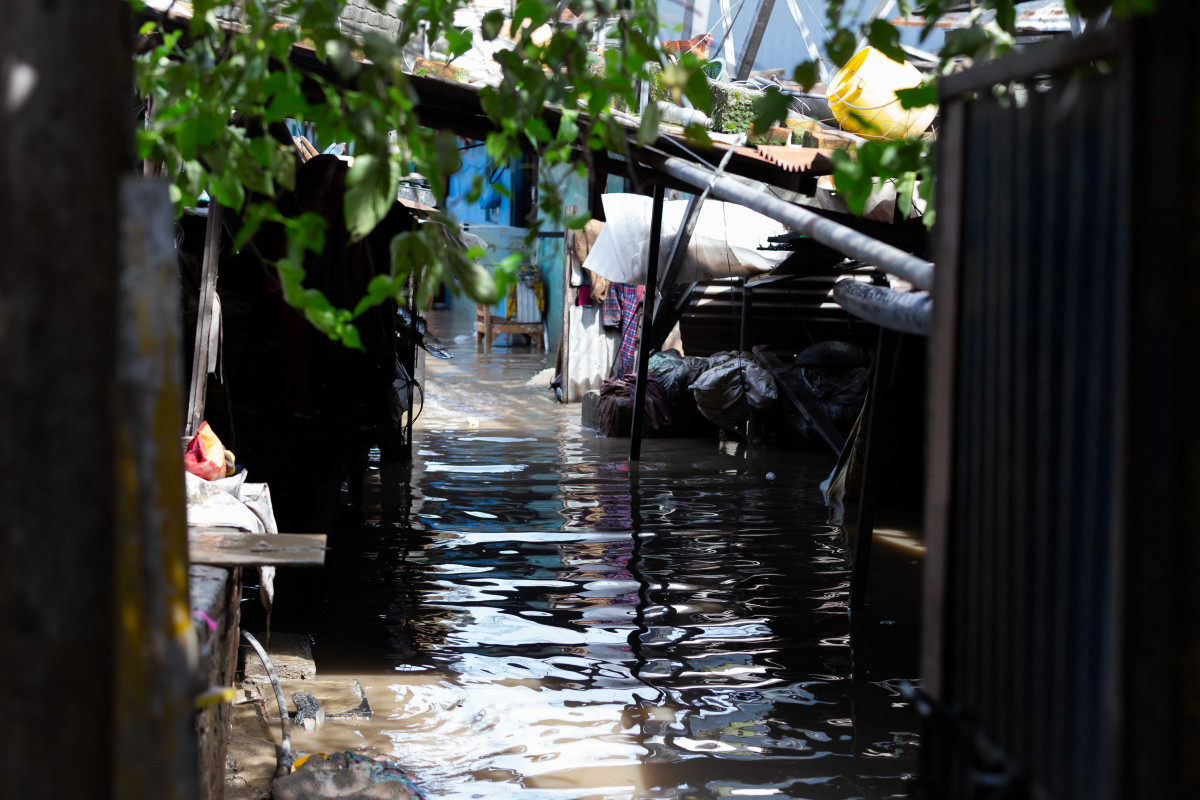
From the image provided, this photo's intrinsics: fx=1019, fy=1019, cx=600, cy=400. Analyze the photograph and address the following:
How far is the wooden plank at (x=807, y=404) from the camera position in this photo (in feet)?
33.3

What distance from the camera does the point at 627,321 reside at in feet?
48.2

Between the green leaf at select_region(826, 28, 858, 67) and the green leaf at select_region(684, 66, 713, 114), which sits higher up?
the green leaf at select_region(826, 28, 858, 67)

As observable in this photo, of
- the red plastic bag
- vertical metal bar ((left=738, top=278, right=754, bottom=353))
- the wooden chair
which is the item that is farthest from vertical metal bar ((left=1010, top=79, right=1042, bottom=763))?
the wooden chair

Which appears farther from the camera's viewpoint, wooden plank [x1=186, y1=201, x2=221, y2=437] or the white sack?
the white sack

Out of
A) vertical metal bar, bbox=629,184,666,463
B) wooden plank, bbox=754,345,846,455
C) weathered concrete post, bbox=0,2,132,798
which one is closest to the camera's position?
weathered concrete post, bbox=0,2,132,798

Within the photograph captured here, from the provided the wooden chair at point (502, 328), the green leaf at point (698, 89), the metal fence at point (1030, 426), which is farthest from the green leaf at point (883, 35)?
the wooden chair at point (502, 328)

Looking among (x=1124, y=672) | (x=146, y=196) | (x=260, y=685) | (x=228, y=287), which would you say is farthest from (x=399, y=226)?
(x=1124, y=672)

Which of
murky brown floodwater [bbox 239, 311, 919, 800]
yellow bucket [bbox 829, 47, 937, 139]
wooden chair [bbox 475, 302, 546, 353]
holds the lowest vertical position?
murky brown floodwater [bbox 239, 311, 919, 800]

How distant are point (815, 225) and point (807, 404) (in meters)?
6.77

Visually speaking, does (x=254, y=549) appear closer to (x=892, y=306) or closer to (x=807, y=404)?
(x=892, y=306)

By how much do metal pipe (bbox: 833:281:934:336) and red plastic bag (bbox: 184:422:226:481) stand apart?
9.99ft

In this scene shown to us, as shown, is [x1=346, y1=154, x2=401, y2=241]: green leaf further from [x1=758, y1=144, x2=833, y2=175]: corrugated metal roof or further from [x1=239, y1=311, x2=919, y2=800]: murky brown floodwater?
[x1=758, y1=144, x2=833, y2=175]: corrugated metal roof

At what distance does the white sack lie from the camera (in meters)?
11.2

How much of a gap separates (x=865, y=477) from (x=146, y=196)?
15.2 feet
